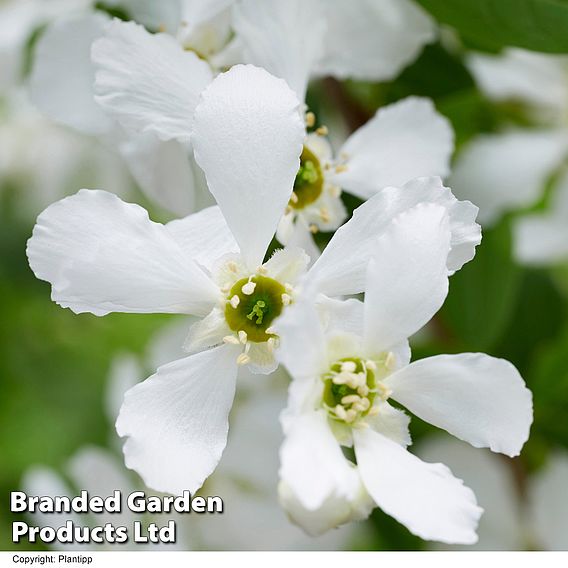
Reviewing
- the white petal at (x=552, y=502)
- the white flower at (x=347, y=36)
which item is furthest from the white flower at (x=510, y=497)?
the white flower at (x=347, y=36)

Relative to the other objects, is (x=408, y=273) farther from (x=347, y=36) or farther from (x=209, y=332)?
(x=347, y=36)

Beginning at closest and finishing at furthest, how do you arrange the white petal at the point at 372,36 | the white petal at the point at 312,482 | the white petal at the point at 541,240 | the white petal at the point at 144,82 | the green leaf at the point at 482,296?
the white petal at the point at 312,482 → the white petal at the point at 144,82 → the white petal at the point at 372,36 → the green leaf at the point at 482,296 → the white petal at the point at 541,240

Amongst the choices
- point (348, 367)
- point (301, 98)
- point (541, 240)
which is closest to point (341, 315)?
point (348, 367)

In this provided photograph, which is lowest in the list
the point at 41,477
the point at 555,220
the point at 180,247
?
the point at 41,477

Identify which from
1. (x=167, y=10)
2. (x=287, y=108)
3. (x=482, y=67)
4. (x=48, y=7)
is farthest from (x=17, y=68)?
(x=287, y=108)

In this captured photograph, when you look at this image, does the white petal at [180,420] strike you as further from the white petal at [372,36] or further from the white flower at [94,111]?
the white petal at [372,36]

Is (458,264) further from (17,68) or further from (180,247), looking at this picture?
(17,68)

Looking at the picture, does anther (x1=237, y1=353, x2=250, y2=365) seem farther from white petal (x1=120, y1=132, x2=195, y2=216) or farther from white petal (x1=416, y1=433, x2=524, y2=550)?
white petal (x1=416, y1=433, x2=524, y2=550)
